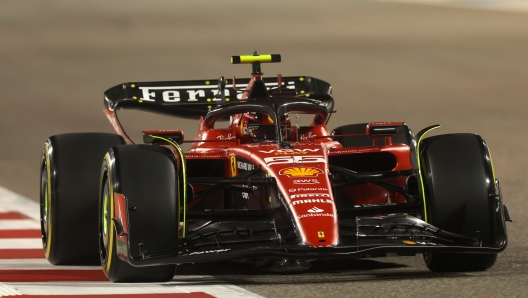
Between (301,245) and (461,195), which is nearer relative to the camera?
(301,245)

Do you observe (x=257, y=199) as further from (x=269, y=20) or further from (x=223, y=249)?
(x=269, y=20)

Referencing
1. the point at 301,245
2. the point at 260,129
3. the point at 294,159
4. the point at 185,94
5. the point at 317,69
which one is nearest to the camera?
the point at 301,245

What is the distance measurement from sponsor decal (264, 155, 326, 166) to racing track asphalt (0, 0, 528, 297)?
649 mm

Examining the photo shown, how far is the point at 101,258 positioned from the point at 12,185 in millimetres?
5410

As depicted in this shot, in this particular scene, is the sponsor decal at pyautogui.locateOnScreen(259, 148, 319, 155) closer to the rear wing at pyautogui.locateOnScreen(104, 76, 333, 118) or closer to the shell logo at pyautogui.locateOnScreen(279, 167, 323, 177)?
the shell logo at pyautogui.locateOnScreen(279, 167, 323, 177)

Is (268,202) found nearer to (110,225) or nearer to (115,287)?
(110,225)

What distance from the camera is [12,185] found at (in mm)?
11844

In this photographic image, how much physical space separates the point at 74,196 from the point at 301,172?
157cm

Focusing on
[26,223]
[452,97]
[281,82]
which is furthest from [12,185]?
[452,97]

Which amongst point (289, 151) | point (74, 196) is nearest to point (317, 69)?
point (74, 196)

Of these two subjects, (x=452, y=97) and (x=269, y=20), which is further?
(x=269, y=20)

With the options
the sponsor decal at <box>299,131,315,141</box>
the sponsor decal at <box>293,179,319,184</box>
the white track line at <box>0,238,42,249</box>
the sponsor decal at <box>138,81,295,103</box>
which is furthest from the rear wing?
the sponsor decal at <box>293,179,319,184</box>

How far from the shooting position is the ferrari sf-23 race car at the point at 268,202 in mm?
6027

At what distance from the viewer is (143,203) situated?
612 cm
